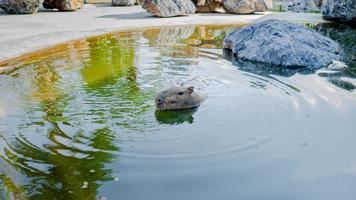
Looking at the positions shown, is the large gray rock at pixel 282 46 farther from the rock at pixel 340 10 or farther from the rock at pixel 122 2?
the rock at pixel 122 2

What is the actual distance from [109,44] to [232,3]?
731 centimetres

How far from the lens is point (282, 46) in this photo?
8539 mm

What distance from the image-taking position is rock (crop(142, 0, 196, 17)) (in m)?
14.7

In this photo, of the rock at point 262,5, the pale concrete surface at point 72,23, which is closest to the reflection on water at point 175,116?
the pale concrete surface at point 72,23

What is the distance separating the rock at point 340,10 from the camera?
43.9ft

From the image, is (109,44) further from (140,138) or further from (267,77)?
(140,138)

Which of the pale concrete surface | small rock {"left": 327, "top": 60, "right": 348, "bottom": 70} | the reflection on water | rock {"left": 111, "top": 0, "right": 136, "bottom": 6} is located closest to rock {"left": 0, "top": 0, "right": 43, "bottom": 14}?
the pale concrete surface

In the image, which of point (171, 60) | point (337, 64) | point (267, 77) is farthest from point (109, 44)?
point (337, 64)

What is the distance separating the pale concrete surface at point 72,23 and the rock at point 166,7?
285 millimetres

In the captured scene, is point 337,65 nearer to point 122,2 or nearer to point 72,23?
point 72,23

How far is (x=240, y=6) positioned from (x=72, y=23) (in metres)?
6.19

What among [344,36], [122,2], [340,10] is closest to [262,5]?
[340,10]

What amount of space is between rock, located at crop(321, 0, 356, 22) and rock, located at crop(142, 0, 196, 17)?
452 cm

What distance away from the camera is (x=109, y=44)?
10.1 metres
